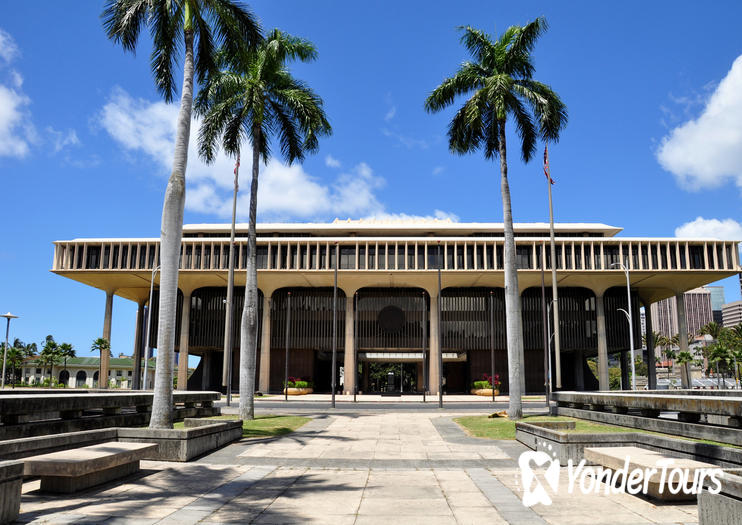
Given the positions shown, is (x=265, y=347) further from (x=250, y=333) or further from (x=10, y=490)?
(x=10, y=490)

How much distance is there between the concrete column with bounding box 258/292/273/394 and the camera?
56.9 m

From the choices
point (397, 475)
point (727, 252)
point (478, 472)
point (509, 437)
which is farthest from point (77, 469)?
point (727, 252)

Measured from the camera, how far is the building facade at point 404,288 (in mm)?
53469

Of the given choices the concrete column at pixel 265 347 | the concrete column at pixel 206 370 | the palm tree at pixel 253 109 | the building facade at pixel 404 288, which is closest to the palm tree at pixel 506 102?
the palm tree at pixel 253 109

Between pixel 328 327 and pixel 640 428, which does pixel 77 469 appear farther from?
pixel 328 327

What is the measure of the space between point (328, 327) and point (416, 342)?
9265 mm

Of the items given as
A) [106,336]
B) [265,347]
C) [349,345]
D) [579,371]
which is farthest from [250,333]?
[579,371]

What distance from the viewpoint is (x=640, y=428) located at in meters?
16.4

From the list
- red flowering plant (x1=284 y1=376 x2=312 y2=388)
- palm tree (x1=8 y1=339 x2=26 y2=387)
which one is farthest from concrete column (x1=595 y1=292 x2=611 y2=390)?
palm tree (x1=8 y1=339 x2=26 y2=387)

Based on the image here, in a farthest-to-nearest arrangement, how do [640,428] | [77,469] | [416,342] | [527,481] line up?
1. [416,342]
2. [640,428]
3. [527,481]
4. [77,469]

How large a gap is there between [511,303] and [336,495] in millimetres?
15821

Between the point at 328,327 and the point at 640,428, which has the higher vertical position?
the point at 328,327

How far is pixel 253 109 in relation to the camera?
77.8 feet

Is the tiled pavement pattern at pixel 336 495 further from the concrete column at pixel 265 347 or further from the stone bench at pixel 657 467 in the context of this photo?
the concrete column at pixel 265 347
